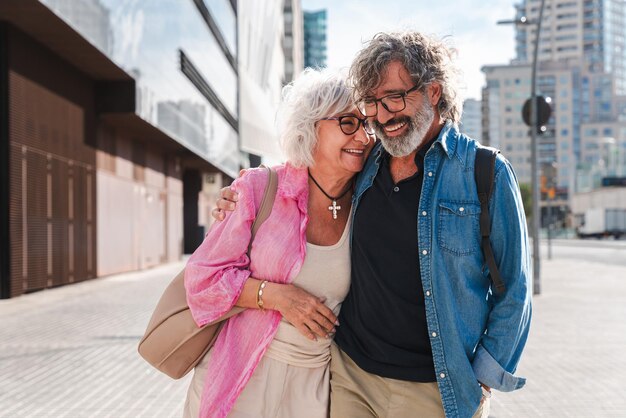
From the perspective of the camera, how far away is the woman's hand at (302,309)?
8.79ft

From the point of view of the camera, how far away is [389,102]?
8.60ft

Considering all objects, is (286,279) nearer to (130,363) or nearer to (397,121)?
(397,121)

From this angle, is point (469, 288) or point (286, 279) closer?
point (469, 288)

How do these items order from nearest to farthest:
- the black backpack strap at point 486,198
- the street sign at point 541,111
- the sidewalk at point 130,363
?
1. the black backpack strap at point 486,198
2. the sidewalk at point 130,363
3. the street sign at point 541,111

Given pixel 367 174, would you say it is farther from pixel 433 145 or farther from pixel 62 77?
pixel 62 77

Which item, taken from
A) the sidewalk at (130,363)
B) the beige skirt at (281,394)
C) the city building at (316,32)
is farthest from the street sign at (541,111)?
the city building at (316,32)

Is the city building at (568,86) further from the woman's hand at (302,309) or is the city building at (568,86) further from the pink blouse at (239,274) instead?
the woman's hand at (302,309)

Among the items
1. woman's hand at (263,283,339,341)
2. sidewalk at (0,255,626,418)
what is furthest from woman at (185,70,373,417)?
sidewalk at (0,255,626,418)

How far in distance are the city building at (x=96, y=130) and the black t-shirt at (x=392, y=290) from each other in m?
10.5

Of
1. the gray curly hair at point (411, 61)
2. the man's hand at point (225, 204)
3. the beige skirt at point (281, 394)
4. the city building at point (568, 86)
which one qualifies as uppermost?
the city building at point (568, 86)

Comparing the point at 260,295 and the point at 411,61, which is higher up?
the point at 411,61

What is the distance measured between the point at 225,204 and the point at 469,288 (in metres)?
0.98

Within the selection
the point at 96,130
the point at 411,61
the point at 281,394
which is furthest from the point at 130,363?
the point at 96,130

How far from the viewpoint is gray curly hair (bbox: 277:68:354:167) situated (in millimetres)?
2869
